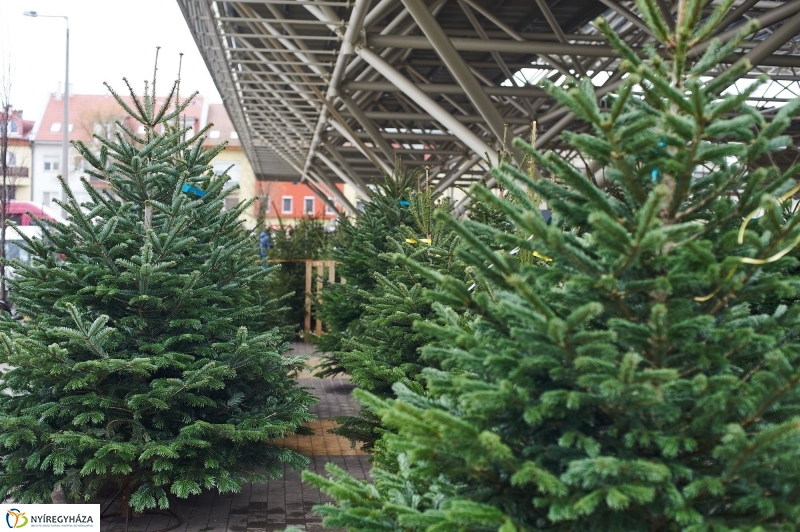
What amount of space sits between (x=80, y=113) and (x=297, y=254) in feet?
203

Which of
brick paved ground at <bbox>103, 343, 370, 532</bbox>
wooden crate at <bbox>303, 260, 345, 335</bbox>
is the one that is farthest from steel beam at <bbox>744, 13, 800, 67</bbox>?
wooden crate at <bbox>303, 260, 345, 335</bbox>

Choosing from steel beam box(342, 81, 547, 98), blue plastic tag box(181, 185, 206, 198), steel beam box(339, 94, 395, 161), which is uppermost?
steel beam box(342, 81, 547, 98)

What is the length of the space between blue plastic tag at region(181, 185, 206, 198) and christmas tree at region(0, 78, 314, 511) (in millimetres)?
19

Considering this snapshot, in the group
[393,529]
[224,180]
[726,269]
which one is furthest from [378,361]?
[726,269]

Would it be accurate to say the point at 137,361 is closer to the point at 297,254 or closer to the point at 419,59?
the point at 297,254

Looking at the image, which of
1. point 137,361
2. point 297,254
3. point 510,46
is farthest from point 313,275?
point 137,361

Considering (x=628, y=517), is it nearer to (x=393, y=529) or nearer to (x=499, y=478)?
(x=499, y=478)

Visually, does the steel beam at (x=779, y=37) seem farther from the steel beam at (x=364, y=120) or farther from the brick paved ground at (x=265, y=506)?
the steel beam at (x=364, y=120)

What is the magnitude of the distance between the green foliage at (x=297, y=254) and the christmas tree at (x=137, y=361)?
1194 centimetres

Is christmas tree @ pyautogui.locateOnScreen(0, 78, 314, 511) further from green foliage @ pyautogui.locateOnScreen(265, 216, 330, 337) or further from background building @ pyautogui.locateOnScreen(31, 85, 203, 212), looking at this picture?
background building @ pyautogui.locateOnScreen(31, 85, 203, 212)

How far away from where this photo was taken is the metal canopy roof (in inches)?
639

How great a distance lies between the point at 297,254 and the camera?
2222 cm

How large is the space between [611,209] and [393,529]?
128 centimetres

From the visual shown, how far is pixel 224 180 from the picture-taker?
26.1 feet
